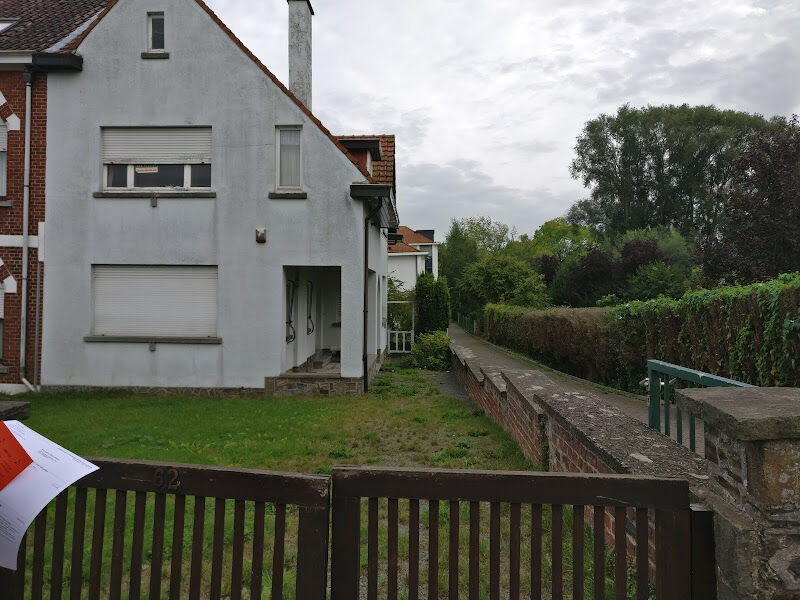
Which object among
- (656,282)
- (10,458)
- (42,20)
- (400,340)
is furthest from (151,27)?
(656,282)

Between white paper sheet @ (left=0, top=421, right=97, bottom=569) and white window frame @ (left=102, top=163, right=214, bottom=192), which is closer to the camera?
white paper sheet @ (left=0, top=421, right=97, bottom=569)

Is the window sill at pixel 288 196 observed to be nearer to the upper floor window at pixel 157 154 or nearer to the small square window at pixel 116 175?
the upper floor window at pixel 157 154

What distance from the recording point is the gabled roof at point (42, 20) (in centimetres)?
1095

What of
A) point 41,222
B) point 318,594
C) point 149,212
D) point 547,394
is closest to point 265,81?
point 149,212

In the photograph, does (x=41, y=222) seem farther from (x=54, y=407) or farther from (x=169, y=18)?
(x=169, y=18)

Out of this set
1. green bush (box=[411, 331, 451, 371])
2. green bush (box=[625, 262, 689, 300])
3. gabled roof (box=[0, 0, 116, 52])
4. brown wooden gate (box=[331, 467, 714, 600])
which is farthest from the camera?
green bush (box=[625, 262, 689, 300])

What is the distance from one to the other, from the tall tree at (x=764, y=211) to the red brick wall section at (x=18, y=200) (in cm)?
1778

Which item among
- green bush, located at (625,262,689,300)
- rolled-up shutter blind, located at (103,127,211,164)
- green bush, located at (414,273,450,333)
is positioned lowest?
green bush, located at (414,273,450,333)

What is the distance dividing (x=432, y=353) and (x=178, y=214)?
325 inches

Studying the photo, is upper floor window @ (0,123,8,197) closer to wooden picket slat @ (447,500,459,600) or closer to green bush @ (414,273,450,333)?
wooden picket slat @ (447,500,459,600)

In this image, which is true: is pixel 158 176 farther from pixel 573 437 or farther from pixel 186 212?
pixel 573 437

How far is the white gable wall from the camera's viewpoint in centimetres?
1055

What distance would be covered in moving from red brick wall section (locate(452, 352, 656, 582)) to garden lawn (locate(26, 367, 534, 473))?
0.23 m

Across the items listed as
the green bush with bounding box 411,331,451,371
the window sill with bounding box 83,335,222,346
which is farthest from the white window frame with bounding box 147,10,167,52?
the green bush with bounding box 411,331,451,371
